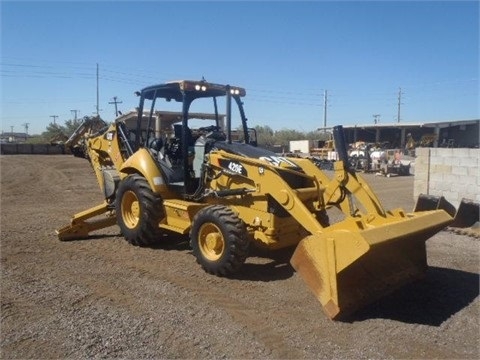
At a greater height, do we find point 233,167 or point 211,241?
point 233,167

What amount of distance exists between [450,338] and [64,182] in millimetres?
15176

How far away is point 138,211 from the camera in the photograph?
7246 mm

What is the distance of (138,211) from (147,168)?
73cm

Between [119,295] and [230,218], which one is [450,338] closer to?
[230,218]

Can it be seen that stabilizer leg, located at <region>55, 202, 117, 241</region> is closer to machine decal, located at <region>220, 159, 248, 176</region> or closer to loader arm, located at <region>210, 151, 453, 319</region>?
loader arm, located at <region>210, 151, 453, 319</region>

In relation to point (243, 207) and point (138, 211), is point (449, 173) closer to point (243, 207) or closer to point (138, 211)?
point (243, 207)

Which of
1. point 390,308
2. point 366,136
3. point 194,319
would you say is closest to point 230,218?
point 194,319

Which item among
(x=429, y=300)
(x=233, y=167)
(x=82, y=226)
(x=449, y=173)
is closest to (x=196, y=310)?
(x=233, y=167)

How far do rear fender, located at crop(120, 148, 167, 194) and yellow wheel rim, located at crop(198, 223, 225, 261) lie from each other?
1406mm

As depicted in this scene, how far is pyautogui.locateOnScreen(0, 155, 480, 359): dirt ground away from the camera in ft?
12.7

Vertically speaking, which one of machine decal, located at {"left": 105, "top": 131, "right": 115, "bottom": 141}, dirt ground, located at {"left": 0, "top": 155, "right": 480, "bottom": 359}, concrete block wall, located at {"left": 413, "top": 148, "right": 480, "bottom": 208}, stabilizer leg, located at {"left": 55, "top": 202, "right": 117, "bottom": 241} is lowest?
dirt ground, located at {"left": 0, "top": 155, "right": 480, "bottom": 359}

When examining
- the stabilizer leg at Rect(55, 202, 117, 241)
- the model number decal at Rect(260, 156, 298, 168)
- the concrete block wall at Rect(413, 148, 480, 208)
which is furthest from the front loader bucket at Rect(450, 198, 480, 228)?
the stabilizer leg at Rect(55, 202, 117, 241)

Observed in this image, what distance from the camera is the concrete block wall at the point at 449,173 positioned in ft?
30.2

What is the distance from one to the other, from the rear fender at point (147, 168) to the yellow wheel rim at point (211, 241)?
141cm
